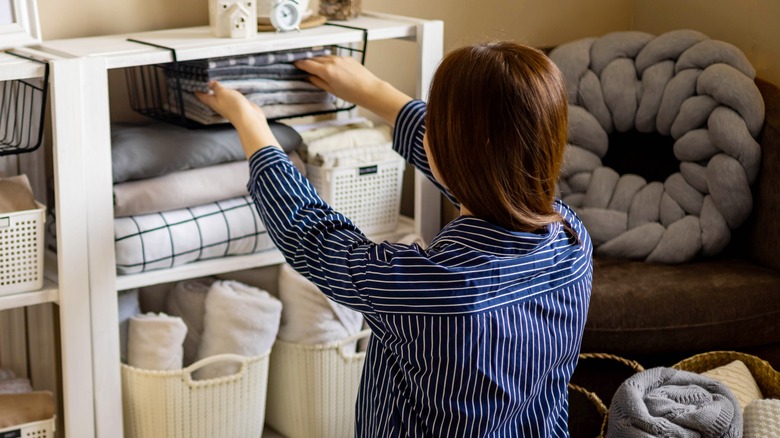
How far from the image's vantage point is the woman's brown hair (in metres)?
1.03

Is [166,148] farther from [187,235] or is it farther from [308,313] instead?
[308,313]

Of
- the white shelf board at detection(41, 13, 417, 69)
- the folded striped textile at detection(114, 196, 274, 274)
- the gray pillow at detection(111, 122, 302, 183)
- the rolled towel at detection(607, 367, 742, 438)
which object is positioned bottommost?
the rolled towel at detection(607, 367, 742, 438)

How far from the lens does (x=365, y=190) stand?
6.30ft

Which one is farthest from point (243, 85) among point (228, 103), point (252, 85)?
point (228, 103)

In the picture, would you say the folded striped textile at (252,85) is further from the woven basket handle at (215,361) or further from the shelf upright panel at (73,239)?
the woven basket handle at (215,361)

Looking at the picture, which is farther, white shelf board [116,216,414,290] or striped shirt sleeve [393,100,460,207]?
white shelf board [116,216,414,290]

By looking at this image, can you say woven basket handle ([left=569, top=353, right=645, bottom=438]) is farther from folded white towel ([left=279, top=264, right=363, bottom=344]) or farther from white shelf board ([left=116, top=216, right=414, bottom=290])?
white shelf board ([left=116, top=216, right=414, bottom=290])

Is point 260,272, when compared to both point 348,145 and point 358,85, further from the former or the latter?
point 358,85

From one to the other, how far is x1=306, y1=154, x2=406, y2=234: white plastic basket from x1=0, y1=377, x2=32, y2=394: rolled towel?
640mm

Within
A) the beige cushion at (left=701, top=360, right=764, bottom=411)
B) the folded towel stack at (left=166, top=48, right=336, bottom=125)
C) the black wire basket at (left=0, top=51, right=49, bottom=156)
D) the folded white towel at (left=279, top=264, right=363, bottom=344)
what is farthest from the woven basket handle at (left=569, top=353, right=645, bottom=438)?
the black wire basket at (left=0, top=51, right=49, bottom=156)

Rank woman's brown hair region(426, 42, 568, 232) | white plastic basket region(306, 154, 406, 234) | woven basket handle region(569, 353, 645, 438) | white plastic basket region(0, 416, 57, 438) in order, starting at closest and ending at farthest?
woman's brown hair region(426, 42, 568, 232), white plastic basket region(0, 416, 57, 438), woven basket handle region(569, 353, 645, 438), white plastic basket region(306, 154, 406, 234)

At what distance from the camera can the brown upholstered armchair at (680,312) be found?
1.84m

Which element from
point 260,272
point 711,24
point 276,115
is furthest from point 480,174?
point 711,24

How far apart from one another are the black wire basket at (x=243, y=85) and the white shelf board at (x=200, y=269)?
24cm
